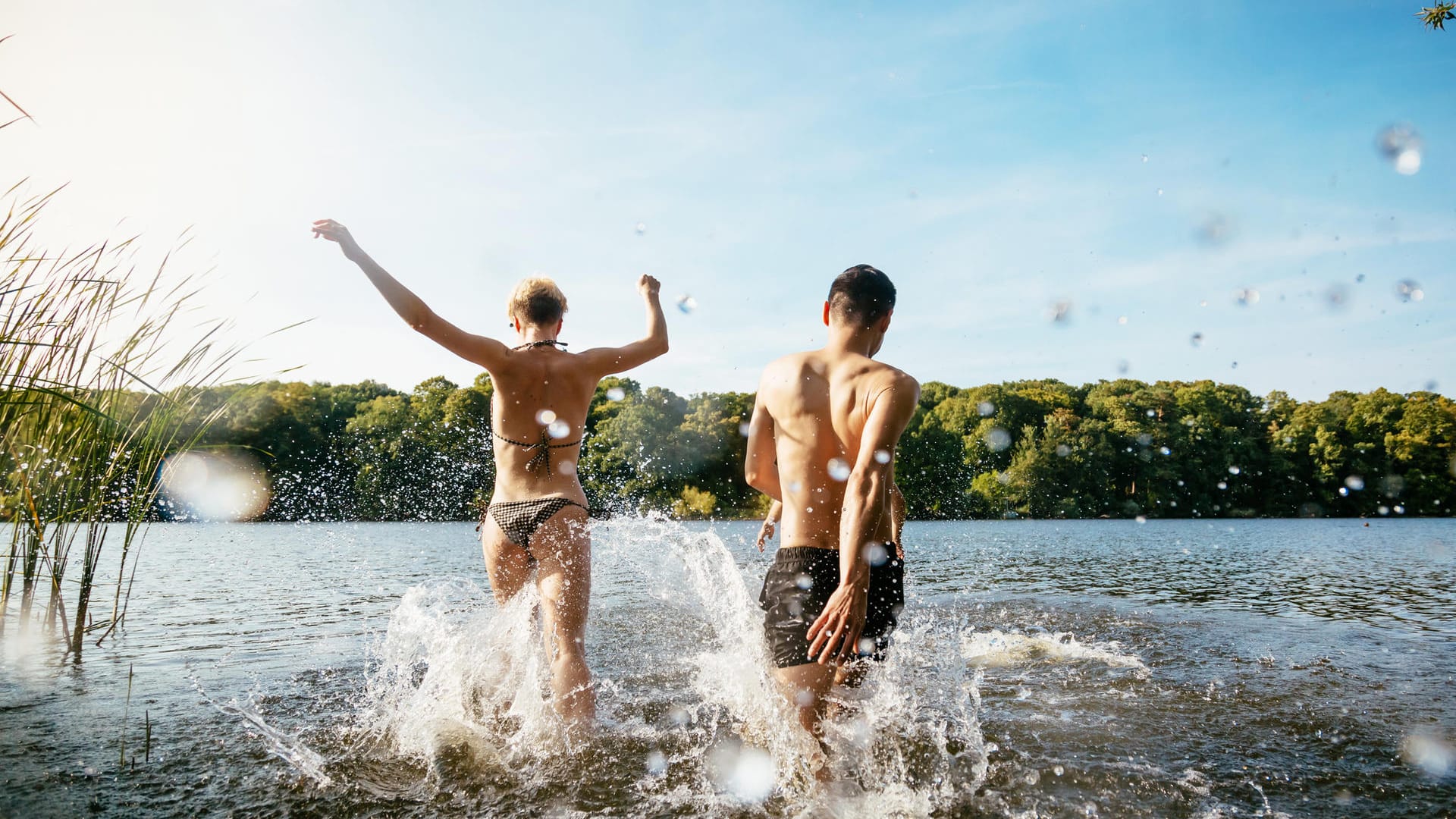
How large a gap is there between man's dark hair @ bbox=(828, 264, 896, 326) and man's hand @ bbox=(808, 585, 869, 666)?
122 cm

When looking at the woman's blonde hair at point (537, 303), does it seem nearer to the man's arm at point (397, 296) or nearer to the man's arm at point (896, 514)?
the man's arm at point (397, 296)

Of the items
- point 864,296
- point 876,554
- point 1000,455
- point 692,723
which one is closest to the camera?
point 876,554

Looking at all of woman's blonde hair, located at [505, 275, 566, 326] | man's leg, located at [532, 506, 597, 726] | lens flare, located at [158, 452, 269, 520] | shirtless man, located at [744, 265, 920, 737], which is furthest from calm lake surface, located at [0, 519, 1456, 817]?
lens flare, located at [158, 452, 269, 520]

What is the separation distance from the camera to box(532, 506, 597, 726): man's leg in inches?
171

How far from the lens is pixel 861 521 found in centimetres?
327

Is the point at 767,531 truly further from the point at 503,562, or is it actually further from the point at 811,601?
the point at 503,562

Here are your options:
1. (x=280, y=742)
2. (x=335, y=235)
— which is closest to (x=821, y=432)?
(x=335, y=235)

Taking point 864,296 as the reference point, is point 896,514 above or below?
below

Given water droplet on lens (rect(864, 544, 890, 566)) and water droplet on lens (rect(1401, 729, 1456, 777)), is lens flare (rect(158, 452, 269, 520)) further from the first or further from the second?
water droplet on lens (rect(1401, 729, 1456, 777))

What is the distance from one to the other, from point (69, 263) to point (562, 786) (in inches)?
180

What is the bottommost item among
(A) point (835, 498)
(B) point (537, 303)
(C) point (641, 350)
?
(A) point (835, 498)

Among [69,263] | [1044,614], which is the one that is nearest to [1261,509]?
[1044,614]

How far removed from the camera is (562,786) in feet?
13.3

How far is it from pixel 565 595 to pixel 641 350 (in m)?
1.40
